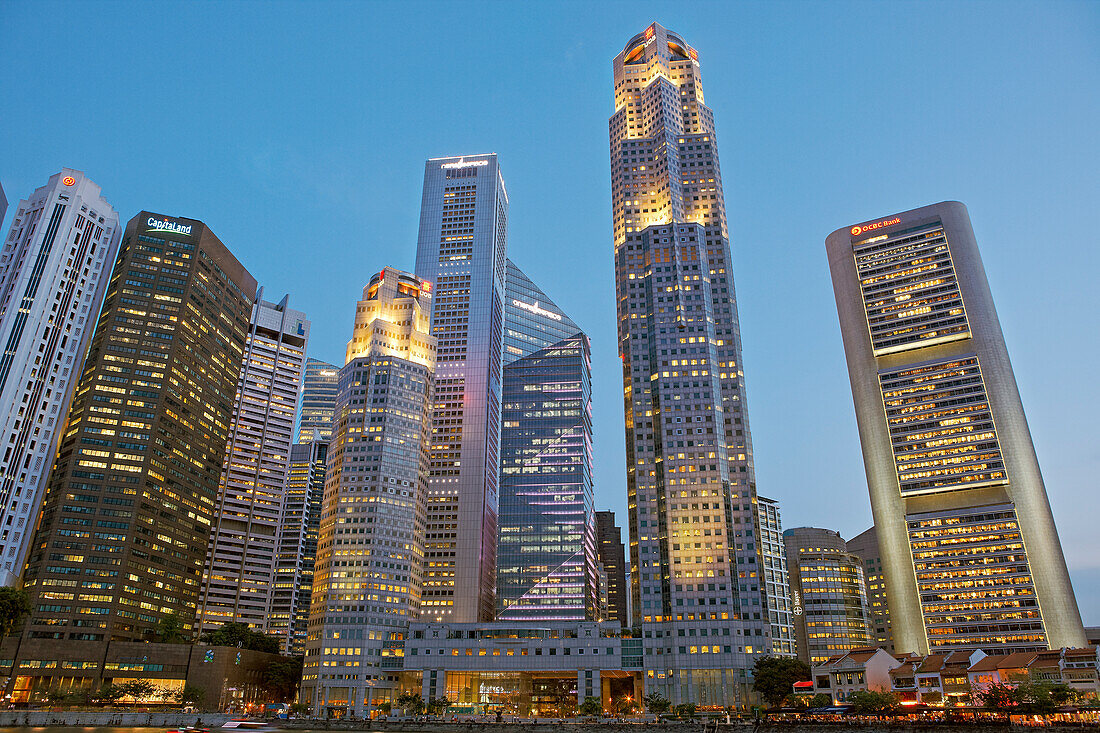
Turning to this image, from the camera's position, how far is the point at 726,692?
562ft

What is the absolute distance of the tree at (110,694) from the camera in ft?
539

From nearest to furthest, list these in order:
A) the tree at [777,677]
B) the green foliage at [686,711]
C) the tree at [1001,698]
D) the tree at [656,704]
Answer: the tree at [1001,698] → the green foliage at [686,711] → the tree at [656,704] → the tree at [777,677]

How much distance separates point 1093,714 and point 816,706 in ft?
140

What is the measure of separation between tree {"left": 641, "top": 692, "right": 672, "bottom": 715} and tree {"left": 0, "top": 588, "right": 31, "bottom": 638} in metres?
142

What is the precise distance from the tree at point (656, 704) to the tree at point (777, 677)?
2077 centimetres

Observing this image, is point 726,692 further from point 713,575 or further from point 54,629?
point 54,629

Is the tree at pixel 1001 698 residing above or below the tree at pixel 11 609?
below

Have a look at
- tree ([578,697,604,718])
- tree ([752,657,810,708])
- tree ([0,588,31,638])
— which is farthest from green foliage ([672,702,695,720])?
tree ([0,588,31,638])

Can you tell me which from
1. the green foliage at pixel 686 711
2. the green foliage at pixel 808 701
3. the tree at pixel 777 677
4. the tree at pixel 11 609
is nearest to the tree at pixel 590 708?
the green foliage at pixel 686 711

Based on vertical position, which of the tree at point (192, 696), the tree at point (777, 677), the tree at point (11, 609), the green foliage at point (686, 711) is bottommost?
the green foliage at point (686, 711)

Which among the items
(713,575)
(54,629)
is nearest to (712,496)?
(713,575)

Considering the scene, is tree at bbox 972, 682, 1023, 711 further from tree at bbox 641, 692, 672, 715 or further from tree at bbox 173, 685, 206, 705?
tree at bbox 173, 685, 206, 705

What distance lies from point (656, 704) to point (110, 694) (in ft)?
393

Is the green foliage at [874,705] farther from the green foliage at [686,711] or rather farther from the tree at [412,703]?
the tree at [412,703]
